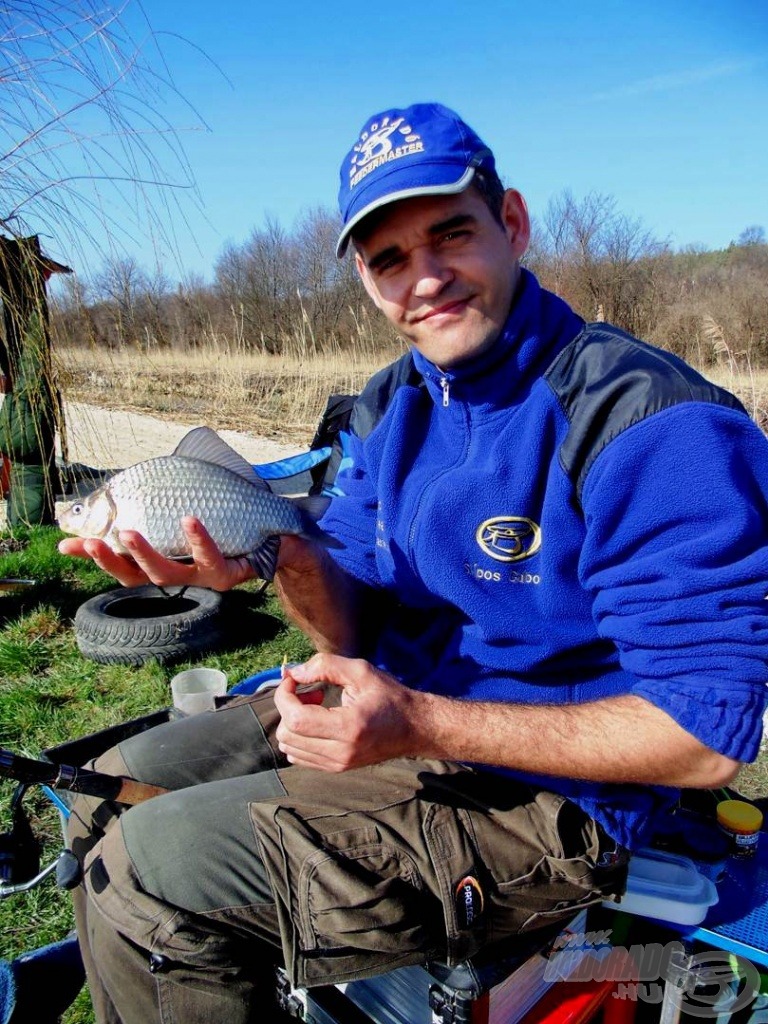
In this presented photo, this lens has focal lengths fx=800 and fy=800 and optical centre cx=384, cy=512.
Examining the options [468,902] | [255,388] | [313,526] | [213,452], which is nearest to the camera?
[468,902]

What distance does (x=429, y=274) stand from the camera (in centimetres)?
161

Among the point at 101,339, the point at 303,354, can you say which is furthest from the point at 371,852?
the point at 303,354

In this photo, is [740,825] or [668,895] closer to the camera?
[668,895]

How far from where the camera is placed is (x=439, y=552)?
1630 millimetres

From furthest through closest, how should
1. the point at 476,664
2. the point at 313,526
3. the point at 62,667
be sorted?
the point at 62,667 → the point at 313,526 → the point at 476,664

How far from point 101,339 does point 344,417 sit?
3147 mm

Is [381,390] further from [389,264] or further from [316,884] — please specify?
[316,884]

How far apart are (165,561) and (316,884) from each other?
0.75 metres

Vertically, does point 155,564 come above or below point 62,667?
above

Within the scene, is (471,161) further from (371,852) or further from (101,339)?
(101,339)

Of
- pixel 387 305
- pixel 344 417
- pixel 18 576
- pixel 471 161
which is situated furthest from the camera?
pixel 344 417

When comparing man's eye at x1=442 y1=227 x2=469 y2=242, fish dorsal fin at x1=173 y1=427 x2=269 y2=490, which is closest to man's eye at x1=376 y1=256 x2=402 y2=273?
man's eye at x1=442 y1=227 x2=469 y2=242

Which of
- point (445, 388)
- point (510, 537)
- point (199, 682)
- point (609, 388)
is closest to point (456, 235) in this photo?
point (445, 388)

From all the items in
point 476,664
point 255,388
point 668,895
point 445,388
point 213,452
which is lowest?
point 668,895
